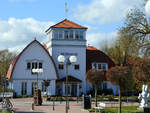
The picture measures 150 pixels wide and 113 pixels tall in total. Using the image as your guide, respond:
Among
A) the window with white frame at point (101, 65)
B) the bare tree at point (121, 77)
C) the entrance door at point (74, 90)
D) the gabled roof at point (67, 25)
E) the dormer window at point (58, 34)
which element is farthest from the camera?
the window with white frame at point (101, 65)

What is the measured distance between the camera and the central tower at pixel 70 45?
5275 centimetres

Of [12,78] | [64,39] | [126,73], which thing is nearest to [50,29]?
[64,39]

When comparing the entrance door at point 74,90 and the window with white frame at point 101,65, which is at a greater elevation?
the window with white frame at point 101,65

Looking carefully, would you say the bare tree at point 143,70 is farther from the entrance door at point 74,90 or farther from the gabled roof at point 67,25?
the gabled roof at point 67,25

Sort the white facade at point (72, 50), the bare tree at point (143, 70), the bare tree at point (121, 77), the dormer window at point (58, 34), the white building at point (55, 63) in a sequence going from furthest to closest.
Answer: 1. the dormer window at point (58, 34)
2. the white facade at point (72, 50)
3. the white building at point (55, 63)
4. the bare tree at point (121, 77)
5. the bare tree at point (143, 70)

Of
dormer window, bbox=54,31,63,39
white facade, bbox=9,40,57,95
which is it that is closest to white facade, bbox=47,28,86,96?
dormer window, bbox=54,31,63,39

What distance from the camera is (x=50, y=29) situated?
53.7 meters

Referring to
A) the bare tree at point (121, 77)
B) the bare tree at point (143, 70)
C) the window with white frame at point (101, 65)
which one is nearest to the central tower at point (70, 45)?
the window with white frame at point (101, 65)

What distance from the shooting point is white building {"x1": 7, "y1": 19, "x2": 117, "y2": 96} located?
50.7m

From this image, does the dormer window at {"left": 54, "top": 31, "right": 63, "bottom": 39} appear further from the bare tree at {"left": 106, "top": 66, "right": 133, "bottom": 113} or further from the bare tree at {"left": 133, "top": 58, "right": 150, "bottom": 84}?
the bare tree at {"left": 133, "top": 58, "right": 150, "bottom": 84}

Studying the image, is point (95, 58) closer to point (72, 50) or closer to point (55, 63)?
point (72, 50)

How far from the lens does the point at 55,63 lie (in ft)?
176

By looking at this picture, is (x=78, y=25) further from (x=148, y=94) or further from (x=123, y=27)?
(x=148, y=94)

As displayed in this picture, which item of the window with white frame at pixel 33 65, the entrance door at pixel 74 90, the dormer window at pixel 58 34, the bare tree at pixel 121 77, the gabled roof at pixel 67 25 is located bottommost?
the entrance door at pixel 74 90
